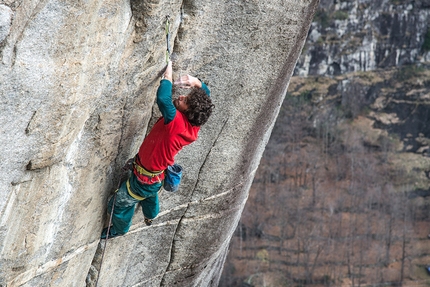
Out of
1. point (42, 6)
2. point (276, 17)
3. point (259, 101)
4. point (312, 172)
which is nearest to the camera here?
point (42, 6)

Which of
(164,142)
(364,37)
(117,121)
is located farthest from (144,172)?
(364,37)

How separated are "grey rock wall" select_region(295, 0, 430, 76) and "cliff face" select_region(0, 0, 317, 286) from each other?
114 ft

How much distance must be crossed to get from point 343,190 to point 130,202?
3009cm

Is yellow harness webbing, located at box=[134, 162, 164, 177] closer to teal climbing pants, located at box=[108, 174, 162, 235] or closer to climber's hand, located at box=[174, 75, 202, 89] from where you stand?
teal climbing pants, located at box=[108, 174, 162, 235]

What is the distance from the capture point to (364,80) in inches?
1578

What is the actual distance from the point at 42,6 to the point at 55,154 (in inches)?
42.5

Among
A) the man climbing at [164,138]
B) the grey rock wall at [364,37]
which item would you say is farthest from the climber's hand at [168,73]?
the grey rock wall at [364,37]

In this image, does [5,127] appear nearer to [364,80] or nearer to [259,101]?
[259,101]

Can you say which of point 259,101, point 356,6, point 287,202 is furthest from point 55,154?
point 356,6

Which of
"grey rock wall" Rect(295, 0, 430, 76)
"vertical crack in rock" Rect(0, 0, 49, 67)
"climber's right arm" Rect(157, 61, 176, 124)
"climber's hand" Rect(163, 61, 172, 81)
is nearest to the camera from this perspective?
"vertical crack in rock" Rect(0, 0, 49, 67)

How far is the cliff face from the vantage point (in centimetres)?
349

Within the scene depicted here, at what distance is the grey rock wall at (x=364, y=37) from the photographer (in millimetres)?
40000

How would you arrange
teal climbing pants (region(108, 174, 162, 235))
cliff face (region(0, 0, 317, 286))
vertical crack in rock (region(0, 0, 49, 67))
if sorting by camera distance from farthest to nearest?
teal climbing pants (region(108, 174, 162, 235))
cliff face (region(0, 0, 317, 286))
vertical crack in rock (region(0, 0, 49, 67))

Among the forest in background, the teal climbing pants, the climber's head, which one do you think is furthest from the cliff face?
→ the forest in background
